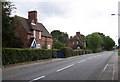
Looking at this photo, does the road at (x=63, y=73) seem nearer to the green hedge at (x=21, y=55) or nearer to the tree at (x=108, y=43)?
the green hedge at (x=21, y=55)

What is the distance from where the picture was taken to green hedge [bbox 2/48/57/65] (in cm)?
1895

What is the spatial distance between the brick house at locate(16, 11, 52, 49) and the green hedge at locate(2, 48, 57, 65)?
6.56 m

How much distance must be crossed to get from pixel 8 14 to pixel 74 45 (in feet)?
242

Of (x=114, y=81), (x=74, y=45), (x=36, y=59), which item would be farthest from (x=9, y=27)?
(x=74, y=45)

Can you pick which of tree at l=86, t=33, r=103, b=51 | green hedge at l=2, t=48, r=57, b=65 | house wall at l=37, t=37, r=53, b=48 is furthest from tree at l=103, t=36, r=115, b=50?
green hedge at l=2, t=48, r=57, b=65

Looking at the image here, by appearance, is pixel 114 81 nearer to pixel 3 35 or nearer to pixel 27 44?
pixel 3 35

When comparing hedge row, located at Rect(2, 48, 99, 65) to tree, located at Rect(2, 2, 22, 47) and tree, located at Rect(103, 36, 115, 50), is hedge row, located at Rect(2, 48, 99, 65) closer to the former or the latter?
tree, located at Rect(2, 2, 22, 47)

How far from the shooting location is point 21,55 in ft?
72.9

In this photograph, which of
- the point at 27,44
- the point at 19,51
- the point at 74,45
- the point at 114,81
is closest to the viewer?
the point at 114,81

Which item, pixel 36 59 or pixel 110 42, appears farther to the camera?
pixel 110 42

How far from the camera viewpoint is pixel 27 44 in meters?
35.4

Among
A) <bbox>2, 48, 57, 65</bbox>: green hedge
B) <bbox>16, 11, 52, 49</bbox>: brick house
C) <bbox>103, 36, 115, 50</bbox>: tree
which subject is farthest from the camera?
<bbox>103, 36, 115, 50</bbox>: tree

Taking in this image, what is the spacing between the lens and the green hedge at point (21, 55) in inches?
746

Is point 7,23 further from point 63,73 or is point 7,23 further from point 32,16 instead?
point 32,16
